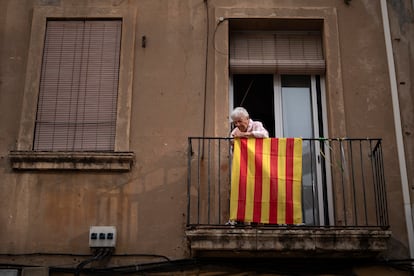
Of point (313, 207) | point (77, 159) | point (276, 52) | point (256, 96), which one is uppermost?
point (276, 52)

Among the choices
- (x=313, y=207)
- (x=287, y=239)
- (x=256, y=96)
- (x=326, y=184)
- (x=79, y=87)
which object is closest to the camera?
(x=287, y=239)

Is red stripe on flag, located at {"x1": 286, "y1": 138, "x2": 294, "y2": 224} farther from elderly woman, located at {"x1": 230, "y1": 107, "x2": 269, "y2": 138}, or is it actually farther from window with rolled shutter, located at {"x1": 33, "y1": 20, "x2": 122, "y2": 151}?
window with rolled shutter, located at {"x1": 33, "y1": 20, "x2": 122, "y2": 151}

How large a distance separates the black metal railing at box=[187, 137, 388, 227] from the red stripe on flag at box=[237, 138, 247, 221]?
0.24 metres

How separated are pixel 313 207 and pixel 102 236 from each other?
2658mm

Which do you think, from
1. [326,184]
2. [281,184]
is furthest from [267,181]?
[326,184]

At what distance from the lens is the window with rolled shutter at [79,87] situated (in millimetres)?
9312

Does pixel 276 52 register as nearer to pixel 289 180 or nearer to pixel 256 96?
pixel 256 96

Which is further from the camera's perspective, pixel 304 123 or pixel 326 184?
pixel 304 123

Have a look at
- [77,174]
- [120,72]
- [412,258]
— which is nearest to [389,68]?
[412,258]

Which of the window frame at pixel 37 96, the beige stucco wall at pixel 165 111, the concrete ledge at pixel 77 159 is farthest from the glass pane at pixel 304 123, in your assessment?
the concrete ledge at pixel 77 159

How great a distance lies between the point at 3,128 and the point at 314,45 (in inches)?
170

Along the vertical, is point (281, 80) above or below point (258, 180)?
above

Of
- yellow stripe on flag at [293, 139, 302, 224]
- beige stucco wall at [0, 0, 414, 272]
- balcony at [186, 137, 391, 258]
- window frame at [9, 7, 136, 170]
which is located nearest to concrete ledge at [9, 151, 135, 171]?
window frame at [9, 7, 136, 170]

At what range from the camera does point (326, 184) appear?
935 centimetres
